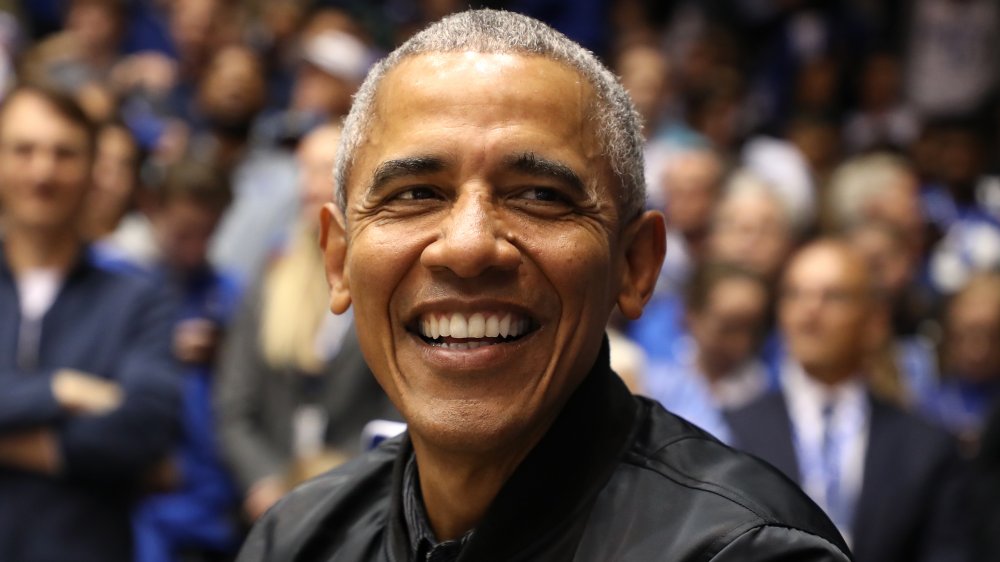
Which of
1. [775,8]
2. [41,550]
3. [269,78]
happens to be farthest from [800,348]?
[775,8]

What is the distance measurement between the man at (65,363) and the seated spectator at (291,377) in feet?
2.18

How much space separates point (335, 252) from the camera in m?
2.25

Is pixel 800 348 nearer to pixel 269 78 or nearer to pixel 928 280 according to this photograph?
pixel 928 280

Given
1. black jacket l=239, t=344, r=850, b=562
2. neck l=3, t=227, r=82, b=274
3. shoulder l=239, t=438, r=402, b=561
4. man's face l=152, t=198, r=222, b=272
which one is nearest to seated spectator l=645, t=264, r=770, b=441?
man's face l=152, t=198, r=222, b=272

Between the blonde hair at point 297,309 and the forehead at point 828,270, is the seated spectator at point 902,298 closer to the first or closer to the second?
the forehead at point 828,270

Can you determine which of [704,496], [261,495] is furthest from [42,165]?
[704,496]

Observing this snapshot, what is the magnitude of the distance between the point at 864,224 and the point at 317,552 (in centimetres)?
504

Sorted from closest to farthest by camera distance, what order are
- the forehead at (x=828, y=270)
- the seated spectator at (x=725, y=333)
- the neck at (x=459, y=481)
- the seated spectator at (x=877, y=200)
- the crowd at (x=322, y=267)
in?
the neck at (x=459, y=481) → the crowd at (x=322, y=267) → the forehead at (x=828, y=270) → the seated spectator at (x=725, y=333) → the seated spectator at (x=877, y=200)

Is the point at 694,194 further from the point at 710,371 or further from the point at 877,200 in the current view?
the point at 710,371

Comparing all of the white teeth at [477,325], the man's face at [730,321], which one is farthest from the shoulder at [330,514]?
the man's face at [730,321]

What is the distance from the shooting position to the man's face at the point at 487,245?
1921mm

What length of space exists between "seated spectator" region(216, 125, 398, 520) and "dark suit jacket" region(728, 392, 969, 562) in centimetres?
129

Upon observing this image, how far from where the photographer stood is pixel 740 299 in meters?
5.36

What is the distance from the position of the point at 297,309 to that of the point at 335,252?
2.64 meters
